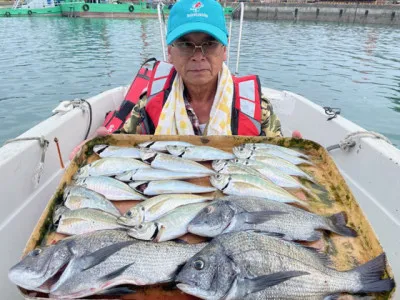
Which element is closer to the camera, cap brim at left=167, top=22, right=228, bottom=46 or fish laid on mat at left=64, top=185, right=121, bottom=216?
fish laid on mat at left=64, top=185, right=121, bottom=216

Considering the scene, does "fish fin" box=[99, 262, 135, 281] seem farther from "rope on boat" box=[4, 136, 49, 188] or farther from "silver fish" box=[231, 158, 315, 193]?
"rope on boat" box=[4, 136, 49, 188]

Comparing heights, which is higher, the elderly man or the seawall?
the elderly man

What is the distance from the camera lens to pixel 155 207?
175cm

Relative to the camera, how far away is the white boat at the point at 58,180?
7.00 feet

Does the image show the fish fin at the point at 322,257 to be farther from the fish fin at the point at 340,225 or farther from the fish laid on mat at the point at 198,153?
the fish laid on mat at the point at 198,153

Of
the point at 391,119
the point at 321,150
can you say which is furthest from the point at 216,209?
the point at 391,119

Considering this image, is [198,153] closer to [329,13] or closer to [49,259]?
[49,259]

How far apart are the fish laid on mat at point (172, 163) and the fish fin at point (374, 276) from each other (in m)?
1.09

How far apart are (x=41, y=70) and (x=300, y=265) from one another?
14716 mm

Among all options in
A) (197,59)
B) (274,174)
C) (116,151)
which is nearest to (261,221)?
(274,174)

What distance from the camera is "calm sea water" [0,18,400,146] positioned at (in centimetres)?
909

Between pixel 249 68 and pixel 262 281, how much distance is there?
1427cm

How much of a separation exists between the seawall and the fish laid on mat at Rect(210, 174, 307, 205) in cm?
3167

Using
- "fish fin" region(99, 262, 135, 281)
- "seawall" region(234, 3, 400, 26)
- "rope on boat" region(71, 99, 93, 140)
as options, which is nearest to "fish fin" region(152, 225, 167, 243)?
"fish fin" region(99, 262, 135, 281)
